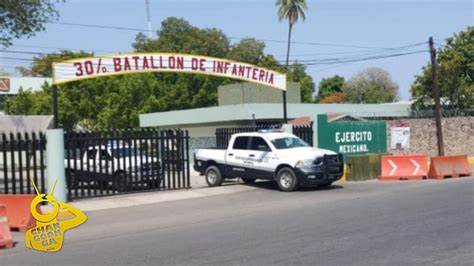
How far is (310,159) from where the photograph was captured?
724 inches

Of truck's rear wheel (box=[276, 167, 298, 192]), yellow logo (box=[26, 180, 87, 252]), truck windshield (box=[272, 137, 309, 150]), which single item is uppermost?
truck windshield (box=[272, 137, 309, 150])

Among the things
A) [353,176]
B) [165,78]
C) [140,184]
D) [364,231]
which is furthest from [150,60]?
[165,78]

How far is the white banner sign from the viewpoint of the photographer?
17281mm

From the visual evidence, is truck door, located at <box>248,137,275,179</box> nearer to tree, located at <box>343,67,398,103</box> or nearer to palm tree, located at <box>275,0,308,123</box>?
palm tree, located at <box>275,0,308,123</box>

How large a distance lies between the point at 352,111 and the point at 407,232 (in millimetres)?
31598

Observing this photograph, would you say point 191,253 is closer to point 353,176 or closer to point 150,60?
point 150,60

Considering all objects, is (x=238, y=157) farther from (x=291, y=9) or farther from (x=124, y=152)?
(x=291, y=9)

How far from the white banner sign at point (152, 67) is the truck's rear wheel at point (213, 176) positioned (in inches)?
131

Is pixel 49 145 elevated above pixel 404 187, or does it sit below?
above

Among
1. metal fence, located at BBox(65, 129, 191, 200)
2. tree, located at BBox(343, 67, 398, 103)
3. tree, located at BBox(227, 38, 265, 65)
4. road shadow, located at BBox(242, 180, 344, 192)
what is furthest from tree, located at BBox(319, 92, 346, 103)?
metal fence, located at BBox(65, 129, 191, 200)

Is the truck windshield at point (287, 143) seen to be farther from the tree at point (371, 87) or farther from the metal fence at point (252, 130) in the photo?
the tree at point (371, 87)

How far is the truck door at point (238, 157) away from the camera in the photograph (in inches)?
774

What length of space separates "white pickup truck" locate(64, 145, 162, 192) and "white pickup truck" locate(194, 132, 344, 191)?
93.4 inches

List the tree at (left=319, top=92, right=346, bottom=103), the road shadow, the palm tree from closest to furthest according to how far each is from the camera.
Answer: the road shadow
the palm tree
the tree at (left=319, top=92, right=346, bottom=103)
